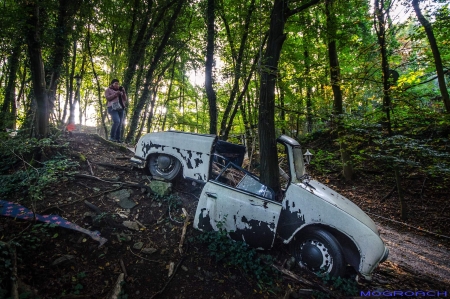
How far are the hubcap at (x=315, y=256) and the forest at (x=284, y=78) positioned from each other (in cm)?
150

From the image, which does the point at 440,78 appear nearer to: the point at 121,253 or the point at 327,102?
the point at 327,102

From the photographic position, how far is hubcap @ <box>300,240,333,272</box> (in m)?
3.23

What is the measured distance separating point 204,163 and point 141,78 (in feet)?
26.1

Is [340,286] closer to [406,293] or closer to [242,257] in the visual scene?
[406,293]

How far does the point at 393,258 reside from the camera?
4465 mm

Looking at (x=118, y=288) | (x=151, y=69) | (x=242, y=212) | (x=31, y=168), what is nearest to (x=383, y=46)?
(x=242, y=212)

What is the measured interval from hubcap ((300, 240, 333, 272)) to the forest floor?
21cm

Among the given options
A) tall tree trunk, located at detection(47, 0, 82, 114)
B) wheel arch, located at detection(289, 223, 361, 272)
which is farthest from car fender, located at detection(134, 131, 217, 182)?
tall tree trunk, located at detection(47, 0, 82, 114)

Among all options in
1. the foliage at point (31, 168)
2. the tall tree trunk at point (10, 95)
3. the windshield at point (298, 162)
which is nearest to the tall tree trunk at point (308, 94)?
the windshield at point (298, 162)

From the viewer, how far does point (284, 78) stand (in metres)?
→ 6.47

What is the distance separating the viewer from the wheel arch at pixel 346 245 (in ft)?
10.1

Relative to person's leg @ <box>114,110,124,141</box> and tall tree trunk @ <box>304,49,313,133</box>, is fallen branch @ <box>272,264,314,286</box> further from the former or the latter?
person's leg @ <box>114,110,124,141</box>

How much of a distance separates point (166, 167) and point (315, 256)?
3.40 m

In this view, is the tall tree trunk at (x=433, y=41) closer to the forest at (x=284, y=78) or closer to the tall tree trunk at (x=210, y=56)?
the forest at (x=284, y=78)
